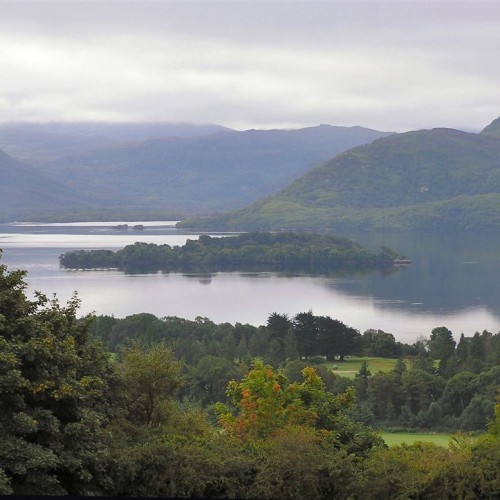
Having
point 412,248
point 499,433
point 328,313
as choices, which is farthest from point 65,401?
point 412,248

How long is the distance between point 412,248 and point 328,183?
2661 inches

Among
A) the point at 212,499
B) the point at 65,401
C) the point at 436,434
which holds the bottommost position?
the point at 436,434

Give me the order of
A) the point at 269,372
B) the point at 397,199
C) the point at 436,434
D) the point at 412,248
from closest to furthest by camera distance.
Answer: the point at 269,372 → the point at 436,434 → the point at 412,248 → the point at 397,199

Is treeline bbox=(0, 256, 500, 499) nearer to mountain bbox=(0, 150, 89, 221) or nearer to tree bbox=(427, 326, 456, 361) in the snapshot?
tree bbox=(427, 326, 456, 361)

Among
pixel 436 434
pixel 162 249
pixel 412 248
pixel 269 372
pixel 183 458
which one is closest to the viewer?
pixel 183 458

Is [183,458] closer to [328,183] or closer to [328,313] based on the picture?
[328,313]

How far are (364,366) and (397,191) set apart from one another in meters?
138

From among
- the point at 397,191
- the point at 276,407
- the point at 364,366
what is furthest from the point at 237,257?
the point at 397,191

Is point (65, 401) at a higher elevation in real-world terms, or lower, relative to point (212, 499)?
higher

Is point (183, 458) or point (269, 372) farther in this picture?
point (269, 372)

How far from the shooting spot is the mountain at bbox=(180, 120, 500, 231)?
5369 inches

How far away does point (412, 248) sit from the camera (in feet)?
321

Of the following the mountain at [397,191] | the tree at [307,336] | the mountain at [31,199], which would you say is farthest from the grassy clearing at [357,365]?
the mountain at [31,199]

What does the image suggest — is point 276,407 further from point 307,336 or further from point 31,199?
point 31,199
